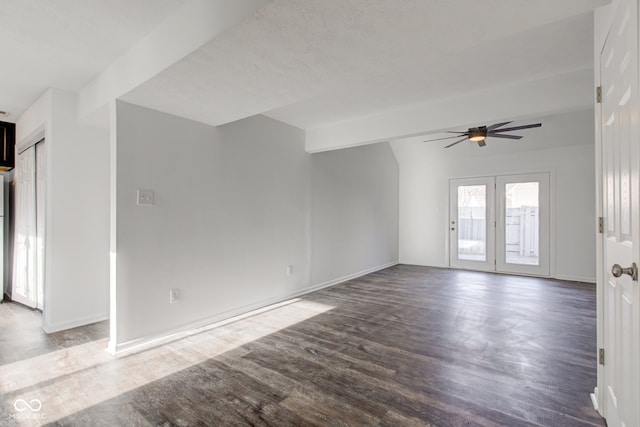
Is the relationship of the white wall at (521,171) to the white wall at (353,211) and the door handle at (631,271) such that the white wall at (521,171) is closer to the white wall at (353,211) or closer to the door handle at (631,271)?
the white wall at (353,211)

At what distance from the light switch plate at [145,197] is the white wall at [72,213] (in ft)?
3.57

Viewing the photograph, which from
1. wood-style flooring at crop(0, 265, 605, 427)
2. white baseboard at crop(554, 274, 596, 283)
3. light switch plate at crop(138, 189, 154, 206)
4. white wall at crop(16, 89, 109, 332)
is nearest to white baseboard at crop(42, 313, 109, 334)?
white wall at crop(16, 89, 109, 332)

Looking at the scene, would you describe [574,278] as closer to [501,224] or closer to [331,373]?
[501,224]

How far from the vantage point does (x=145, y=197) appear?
2838 millimetres

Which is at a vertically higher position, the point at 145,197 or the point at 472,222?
the point at 145,197

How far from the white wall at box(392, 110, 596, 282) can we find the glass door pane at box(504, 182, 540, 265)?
11.2 inches

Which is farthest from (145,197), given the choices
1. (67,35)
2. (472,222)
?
(472,222)

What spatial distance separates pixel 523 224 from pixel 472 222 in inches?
37.2

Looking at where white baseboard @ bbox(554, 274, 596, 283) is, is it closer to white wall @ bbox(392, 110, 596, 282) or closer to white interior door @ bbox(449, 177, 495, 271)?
white wall @ bbox(392, 110, 596, 282)

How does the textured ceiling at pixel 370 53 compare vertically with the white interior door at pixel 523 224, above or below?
above

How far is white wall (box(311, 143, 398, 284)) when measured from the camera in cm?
507

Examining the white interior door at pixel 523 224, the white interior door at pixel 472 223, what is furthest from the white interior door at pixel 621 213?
the white interior door at pixel 472 223

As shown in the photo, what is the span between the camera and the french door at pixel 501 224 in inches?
235

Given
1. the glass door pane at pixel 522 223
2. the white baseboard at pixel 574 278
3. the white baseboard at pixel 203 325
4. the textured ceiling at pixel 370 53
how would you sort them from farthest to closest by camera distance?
the glass door pane at pixel 522 223, the white baseboard at pixel 574 278, the white baseboard at pixel 203 325, the textured ceiling at pixel 370 53
